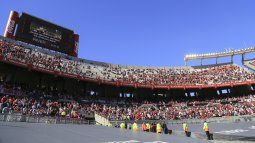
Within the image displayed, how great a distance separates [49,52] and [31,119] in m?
32.2

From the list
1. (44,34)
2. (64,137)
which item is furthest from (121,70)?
(64,137)

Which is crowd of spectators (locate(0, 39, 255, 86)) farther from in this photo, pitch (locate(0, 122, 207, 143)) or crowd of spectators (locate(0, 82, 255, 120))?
pitch (locate(0, 122, 207, 143))

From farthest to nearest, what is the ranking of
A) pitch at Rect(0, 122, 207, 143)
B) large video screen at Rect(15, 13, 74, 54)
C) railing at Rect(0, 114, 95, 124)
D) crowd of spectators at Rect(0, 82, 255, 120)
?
large video screen at Rect(15, 13, 74, 54) → crowd of spectators at Rect(0, 82, 255, 120) → railing at Rect(0, 114, 95, 124) → pitch at Rect(0, 122, 207, 143)

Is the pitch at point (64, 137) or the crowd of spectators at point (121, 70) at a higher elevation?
the crowd of spectators at point (121, 70)

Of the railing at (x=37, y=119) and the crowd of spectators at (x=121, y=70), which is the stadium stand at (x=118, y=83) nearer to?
the crowd of spectators at (x=121, y=70)

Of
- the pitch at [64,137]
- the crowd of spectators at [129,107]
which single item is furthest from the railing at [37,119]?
the pitch at [64,137]

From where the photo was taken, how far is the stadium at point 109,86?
43.4 meters

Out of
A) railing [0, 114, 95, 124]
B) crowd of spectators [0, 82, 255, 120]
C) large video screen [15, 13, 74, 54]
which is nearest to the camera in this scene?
railing [0, 114, 95, 124]

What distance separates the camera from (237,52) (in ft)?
248

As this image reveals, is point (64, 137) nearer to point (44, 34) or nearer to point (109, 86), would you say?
point (109, 86)

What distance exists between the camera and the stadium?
1708 inches

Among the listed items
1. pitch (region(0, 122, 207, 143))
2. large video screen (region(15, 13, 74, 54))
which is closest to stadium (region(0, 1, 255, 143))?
large video screen (region(15, 13, 74, 54))

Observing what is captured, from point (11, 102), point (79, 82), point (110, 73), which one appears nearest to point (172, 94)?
point (110, 73)

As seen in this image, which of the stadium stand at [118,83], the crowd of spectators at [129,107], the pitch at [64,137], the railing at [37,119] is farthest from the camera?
the stadium stand at [118,83]
